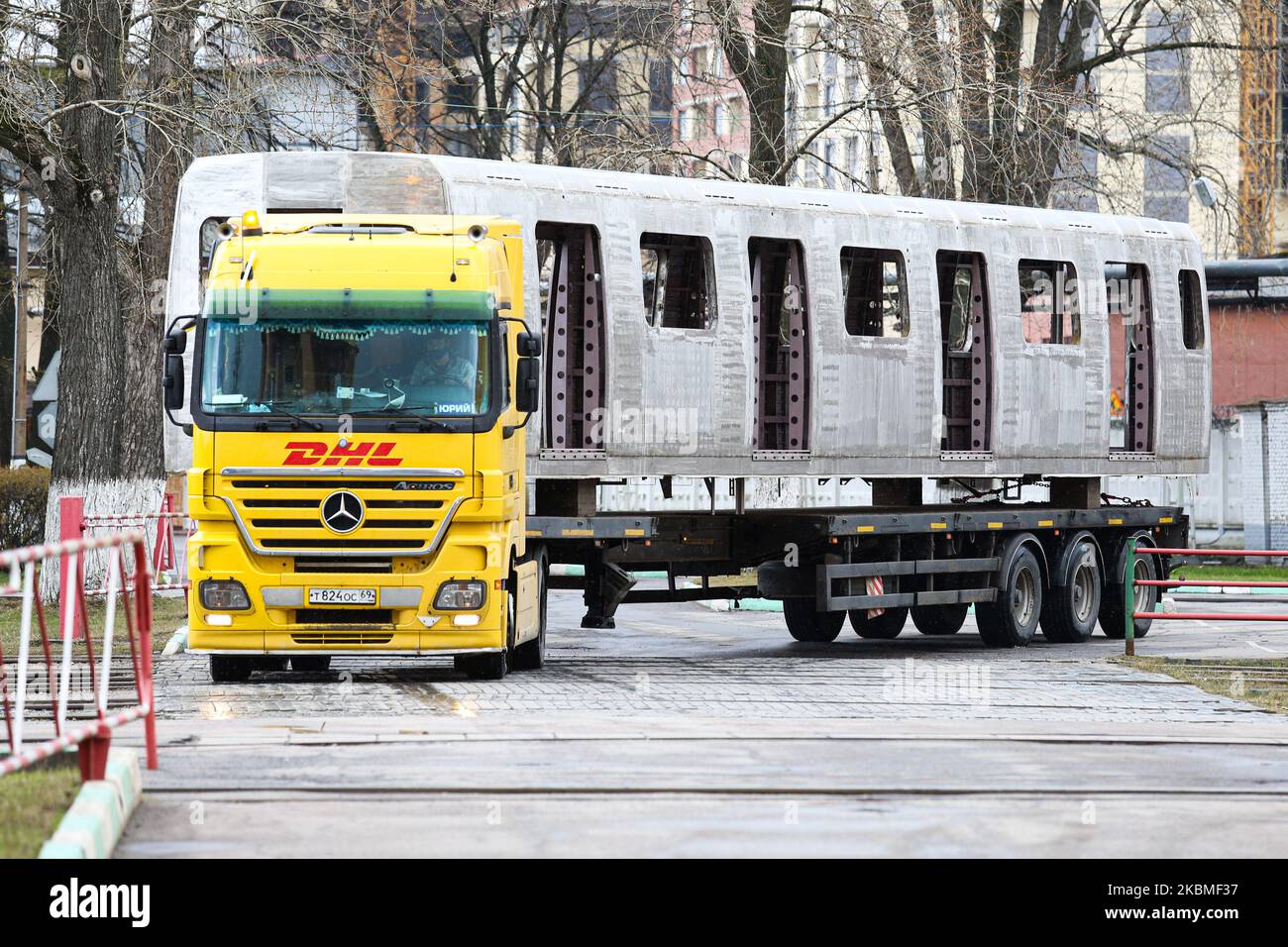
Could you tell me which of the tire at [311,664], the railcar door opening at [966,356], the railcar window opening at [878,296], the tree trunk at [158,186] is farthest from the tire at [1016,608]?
the tree trunk at [158,186]

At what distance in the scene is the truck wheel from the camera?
53.1 ft

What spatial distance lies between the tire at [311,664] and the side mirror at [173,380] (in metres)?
2.57

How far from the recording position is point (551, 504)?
1858cm

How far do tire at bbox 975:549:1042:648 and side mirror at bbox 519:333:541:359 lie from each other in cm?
747

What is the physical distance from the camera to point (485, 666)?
16.2 m

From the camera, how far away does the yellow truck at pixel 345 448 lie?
1505 centimetres

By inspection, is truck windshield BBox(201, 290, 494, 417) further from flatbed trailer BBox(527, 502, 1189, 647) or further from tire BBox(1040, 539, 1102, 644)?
tire BBox(1040, 539, 1102, 644)

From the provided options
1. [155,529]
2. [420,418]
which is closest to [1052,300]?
[420,418]

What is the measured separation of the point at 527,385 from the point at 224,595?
2.48 m

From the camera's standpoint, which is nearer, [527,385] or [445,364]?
[445,364]

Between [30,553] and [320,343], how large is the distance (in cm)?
674

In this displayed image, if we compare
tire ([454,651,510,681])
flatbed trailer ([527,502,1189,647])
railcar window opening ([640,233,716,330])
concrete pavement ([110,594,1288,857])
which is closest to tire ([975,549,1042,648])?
flatbed trailer ([527,502,1189,647])

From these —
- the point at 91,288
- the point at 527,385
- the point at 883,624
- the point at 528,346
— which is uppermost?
the point at 91,288

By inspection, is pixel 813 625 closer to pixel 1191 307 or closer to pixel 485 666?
pixel 1191 307
